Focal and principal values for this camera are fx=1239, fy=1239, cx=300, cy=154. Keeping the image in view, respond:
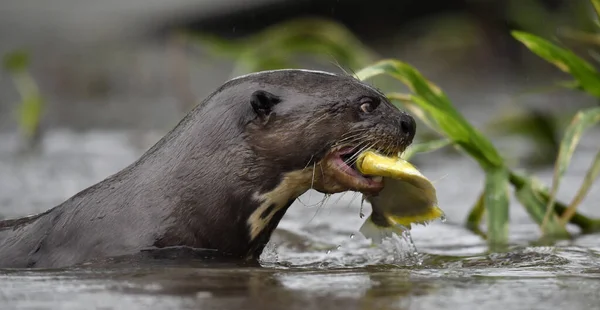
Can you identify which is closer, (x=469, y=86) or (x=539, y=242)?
(x=539, y=242)

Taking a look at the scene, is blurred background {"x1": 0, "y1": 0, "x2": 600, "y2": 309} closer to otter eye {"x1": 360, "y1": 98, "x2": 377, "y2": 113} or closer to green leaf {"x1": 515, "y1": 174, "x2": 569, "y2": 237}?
green leaf {"x1": 515, "y1": 174, "x2": 569, "y2": 237}

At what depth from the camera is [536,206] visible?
15.3 ft

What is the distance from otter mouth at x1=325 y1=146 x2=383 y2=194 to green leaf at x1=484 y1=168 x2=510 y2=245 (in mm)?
902

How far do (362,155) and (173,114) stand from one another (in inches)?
240

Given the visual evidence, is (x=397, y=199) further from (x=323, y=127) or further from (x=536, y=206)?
(x=536, y=206)

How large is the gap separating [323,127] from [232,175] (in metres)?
0.31

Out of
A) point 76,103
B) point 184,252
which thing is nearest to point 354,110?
point 184,252

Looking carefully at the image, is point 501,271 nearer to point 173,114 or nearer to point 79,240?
point 79,240

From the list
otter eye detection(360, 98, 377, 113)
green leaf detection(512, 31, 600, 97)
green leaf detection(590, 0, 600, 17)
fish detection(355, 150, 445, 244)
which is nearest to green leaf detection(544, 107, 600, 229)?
green leaf detection(512, 31, 600, 97)

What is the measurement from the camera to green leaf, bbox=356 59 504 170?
4.48 m

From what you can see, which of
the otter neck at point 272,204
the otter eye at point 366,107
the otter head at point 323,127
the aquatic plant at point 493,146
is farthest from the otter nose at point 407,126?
the aquatic plant at point 493,146

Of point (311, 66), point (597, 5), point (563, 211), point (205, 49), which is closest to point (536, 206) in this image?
point (563, 211)

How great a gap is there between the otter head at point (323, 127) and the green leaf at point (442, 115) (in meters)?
0.68

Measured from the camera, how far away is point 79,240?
3621 mm
